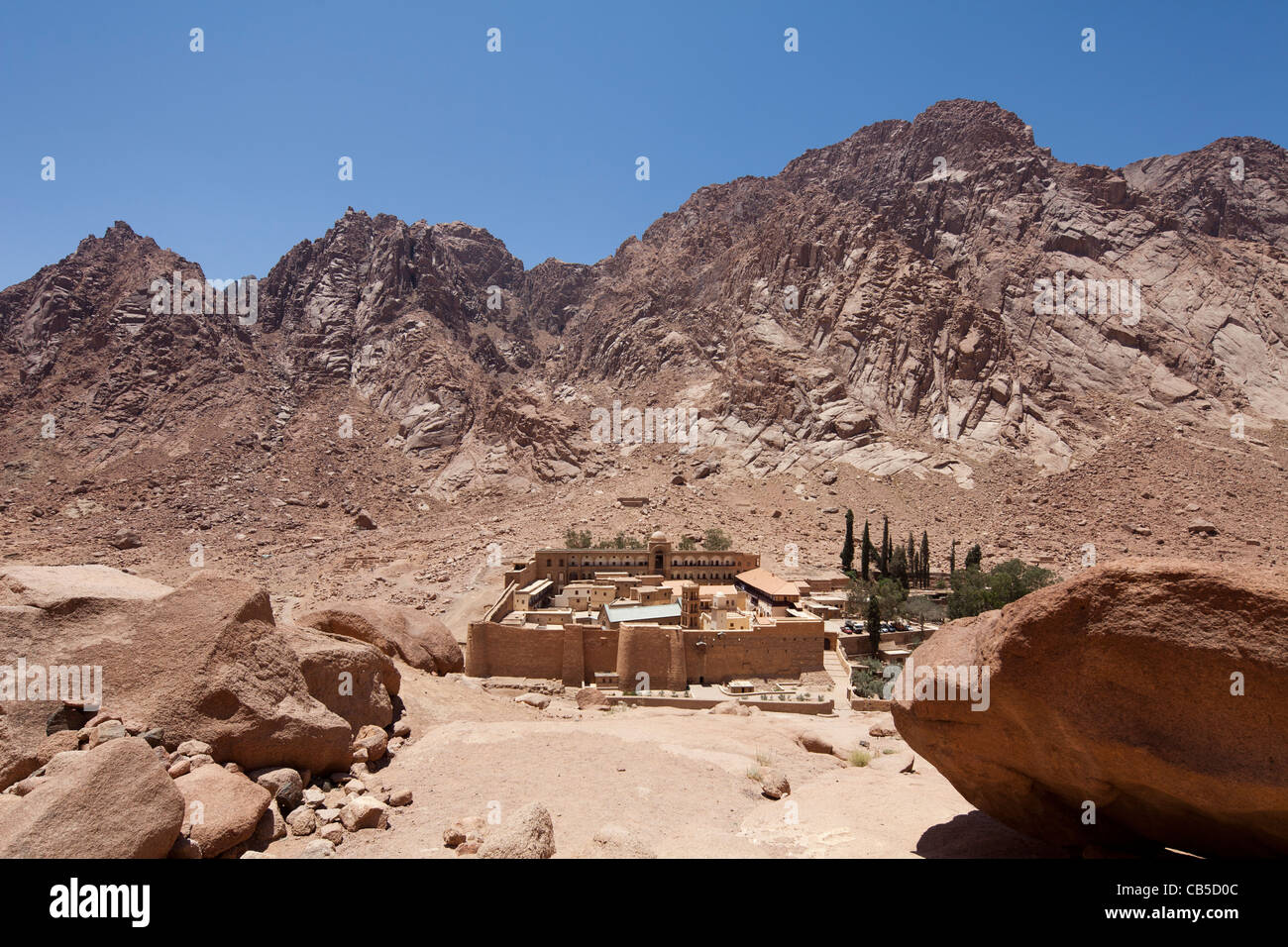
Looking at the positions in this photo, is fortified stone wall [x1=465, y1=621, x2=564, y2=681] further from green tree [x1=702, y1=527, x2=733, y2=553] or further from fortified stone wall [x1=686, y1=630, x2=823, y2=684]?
green tree [x1=702, y1=527, x2=733, y2=553]

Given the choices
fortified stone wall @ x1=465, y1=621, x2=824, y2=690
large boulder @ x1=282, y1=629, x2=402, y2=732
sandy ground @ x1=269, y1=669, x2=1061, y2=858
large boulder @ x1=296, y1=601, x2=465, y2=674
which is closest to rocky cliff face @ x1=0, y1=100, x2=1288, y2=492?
fortified stone wall @ x1=465, y1=621, x2=824, y2=690

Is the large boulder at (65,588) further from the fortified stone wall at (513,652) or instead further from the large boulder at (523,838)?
the fortified stone wall at (513,652)

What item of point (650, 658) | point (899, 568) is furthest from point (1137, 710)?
point (899, 568)

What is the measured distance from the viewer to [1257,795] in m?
5.68

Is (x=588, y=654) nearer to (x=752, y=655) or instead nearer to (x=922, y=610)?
(x=752, y=655)

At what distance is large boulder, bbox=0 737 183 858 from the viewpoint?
578 centimetres

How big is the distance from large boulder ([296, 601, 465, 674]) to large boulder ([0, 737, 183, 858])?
920 cm

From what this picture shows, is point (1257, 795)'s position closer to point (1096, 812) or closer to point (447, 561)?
point (1096, 812)

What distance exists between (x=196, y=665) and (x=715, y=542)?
44.2 meters

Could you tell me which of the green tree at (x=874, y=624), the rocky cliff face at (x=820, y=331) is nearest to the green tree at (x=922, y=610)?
the green tree at (x=874, y=624)

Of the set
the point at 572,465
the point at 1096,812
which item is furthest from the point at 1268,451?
Result: the point at 1096,812

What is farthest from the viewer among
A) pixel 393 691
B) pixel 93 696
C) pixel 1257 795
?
pixel 393 691

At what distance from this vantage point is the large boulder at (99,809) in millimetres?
5777
